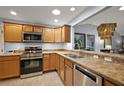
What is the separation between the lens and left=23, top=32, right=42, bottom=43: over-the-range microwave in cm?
370

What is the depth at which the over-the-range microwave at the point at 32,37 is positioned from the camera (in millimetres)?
3703

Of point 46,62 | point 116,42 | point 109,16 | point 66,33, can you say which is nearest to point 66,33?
point 66,33

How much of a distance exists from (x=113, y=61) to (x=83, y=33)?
136 inches

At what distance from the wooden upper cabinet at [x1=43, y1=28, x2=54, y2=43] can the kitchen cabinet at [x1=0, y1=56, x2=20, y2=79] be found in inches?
56.4

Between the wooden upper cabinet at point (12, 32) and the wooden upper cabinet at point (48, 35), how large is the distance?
98cm

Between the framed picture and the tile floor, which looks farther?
the framed picture

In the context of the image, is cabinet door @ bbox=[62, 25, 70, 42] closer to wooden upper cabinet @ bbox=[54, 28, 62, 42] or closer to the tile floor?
wooden upper cabinet @ bbox=[54, 28, 62, 42]

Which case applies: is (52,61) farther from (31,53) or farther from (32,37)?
(32,37)

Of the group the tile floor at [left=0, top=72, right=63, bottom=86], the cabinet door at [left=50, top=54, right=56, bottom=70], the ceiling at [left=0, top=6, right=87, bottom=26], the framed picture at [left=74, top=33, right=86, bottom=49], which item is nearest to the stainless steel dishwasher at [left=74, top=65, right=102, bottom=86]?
the tile floor at [left=0, top=72, right=63, bottom=86]

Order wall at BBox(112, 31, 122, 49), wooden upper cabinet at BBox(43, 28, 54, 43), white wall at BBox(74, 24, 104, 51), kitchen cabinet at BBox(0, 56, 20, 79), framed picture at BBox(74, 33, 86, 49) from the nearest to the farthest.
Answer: kitchen cabinet at BBox(0, 56, 20, 79), wooden upper cabinet at BBox(43, 28, 54, 43), framed picture at BBox(74, 33, 86, 49), white wall at BBox(74, 24, 104, 51), wall at BBox(112, 31, 122, 49)

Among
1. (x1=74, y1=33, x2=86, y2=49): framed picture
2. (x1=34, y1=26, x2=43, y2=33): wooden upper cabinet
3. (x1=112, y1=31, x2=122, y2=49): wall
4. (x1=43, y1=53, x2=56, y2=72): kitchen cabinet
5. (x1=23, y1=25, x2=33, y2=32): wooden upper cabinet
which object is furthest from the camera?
(x1=112, y1=31, x2=122, y2=49): wall

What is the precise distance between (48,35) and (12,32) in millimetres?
1424

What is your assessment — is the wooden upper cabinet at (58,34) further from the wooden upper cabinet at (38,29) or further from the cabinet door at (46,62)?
the cabinet door at (46,62)
